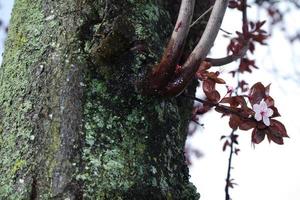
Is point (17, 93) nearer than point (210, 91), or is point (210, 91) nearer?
→ point (17, 93)

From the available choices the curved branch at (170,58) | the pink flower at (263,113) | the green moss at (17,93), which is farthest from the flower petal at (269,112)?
the green moss at (17,93)

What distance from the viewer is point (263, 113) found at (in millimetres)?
956

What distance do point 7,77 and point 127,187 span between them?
0.33 m

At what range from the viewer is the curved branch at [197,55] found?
33.6 inches

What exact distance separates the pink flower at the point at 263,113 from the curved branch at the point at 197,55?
179 millimetres

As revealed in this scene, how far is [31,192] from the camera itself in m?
0.74

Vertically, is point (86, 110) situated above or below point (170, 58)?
below

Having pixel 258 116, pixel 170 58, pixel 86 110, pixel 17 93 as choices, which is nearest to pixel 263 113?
pixel 258 116

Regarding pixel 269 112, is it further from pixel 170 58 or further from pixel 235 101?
pixel 170 58

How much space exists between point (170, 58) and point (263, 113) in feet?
0.81

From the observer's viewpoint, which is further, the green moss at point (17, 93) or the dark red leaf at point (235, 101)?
the dark red leaf at point (235, 101)

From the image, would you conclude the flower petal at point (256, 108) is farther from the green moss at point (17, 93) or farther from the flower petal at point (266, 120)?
the green moss at point (17, 93)

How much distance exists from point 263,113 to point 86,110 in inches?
14.5

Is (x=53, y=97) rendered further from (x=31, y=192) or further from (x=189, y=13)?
(x=189, y=13)
